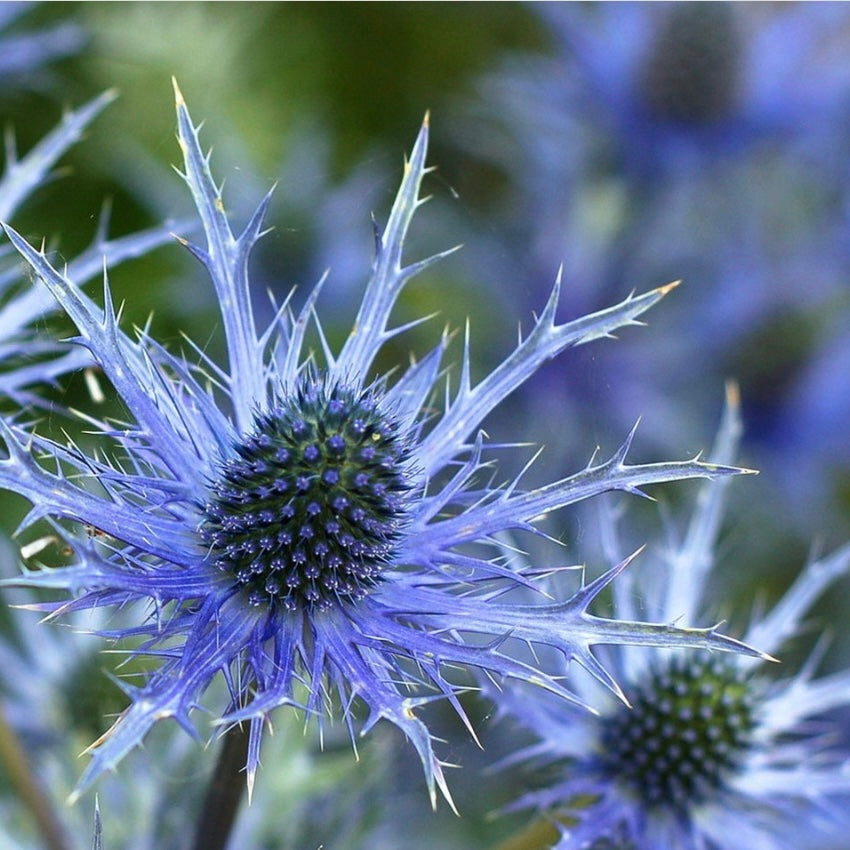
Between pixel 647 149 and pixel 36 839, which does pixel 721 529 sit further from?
pixel 36 839

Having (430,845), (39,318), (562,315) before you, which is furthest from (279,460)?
(562,315)

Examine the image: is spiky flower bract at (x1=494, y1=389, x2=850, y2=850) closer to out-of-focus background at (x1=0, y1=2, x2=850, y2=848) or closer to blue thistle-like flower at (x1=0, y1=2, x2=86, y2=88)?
out-of-focus background at (x1=0, y1=2, x2=850, y2=848)

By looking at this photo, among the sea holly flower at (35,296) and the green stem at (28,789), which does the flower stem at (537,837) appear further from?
the sea holly flower at (35,296)

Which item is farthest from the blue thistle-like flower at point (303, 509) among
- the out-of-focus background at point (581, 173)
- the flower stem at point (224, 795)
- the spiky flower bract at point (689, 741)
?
the out-of-focus background at point (581, 173)

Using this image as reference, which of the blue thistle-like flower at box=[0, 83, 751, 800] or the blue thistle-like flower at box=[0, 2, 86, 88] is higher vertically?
the blue thistle-like flower at box=[0, 2, 86, 88]

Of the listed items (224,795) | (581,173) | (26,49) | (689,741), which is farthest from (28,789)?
(581,173)

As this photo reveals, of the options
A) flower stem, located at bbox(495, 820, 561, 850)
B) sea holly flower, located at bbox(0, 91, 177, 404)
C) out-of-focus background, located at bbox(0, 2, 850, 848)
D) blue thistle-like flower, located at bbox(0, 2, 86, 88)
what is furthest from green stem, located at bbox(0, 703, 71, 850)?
blue thistle-like flower, located at bbox(0, 2, 86, 88)
